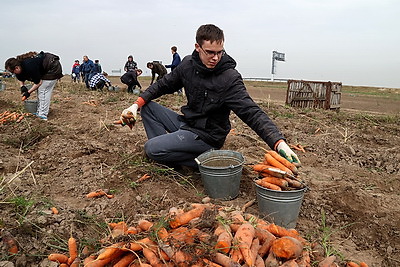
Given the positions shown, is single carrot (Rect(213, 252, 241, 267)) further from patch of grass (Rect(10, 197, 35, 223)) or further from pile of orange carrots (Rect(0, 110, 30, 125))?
pile of orange carrots (Rect(0, 110, 30, 125))

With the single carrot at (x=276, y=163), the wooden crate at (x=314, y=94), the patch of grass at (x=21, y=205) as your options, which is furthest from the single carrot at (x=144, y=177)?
the wooden crate at (x=314, y=94)

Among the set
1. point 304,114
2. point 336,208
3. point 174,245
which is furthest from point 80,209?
point 304,114

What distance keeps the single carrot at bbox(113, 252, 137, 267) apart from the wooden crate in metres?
10.7

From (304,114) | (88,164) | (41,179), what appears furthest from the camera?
(304,114)

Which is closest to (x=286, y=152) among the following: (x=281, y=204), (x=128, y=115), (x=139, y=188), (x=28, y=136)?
(x=281, y=204)

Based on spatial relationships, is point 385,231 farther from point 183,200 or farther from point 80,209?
point 80,209

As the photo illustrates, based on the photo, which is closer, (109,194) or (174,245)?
(174,245)

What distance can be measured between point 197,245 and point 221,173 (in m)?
1.32

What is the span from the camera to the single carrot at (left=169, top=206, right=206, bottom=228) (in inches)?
85.4

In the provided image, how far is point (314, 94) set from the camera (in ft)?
38.3

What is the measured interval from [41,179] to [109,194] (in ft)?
3.52

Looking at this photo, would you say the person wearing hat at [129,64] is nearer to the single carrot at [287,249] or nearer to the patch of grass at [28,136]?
the patch of grass at [28,136]

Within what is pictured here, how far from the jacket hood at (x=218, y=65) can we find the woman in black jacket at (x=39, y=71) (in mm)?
4767

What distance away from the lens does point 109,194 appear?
3.48m
